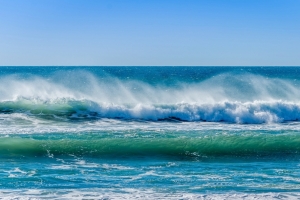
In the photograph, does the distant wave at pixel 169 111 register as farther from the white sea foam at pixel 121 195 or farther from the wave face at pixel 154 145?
the white sea foam at pixel 121 195

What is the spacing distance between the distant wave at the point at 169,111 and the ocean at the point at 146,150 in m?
0.05

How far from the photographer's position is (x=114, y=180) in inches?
458

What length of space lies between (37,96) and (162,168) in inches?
678

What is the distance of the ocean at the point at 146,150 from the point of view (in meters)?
10.8

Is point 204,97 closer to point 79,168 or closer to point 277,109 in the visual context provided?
point 277,109


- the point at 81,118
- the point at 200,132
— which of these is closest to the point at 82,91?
the point at 81,118

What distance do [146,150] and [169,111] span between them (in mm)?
9176

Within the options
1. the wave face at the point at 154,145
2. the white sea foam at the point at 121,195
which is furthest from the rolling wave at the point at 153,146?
the white sea foam at the point at 121,195

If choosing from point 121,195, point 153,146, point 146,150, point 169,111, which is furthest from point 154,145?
point 169,111

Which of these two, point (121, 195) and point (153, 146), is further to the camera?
point (153, 146)

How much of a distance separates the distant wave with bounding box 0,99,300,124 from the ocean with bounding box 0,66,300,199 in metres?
0.05

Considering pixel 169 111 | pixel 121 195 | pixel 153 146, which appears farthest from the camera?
pixel 169 111

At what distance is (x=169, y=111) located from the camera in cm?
2464

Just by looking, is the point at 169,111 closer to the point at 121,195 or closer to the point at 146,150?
the point at 146,150
